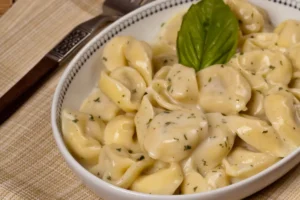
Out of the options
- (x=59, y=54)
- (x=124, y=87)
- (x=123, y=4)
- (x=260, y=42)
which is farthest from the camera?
(x=123, y=4)

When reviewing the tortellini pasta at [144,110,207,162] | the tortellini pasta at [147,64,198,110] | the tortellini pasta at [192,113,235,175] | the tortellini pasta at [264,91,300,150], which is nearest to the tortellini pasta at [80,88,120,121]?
the tortellini pasta at [147,64,198,110]

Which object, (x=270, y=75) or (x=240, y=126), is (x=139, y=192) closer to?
(x=240, y=126)

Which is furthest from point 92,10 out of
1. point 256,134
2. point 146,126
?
point 256,134

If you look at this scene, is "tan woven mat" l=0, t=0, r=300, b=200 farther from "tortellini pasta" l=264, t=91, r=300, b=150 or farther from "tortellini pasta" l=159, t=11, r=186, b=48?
"tortellini pasta" l=159, t=11, r=186, b=48

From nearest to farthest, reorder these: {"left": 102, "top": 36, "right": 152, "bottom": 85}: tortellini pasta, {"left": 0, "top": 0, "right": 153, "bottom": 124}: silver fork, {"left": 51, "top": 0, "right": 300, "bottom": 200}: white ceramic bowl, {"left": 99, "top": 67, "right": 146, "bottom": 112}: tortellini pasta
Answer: {"left": 51, "top": 0, "right": 300, "bottom": 200}: white ceramic bowl, {"left": 99, "top": 67, "right": 146, "bottom": 112}: tortellini pasta, {"left": 102, "top": 36, "right": 152, "bottom": 85}: tortellini pasta, {"left": 0, "top": 0, "right": 153, "bottom": 124}: silver fork

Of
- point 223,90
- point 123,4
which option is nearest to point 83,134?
point 223,90

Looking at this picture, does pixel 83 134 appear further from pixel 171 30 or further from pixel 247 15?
pixel 247 15

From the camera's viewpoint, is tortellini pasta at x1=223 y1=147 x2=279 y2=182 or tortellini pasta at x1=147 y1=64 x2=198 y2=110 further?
tortellini pasta at x1=147 y1=64 x2=198 y2=110
